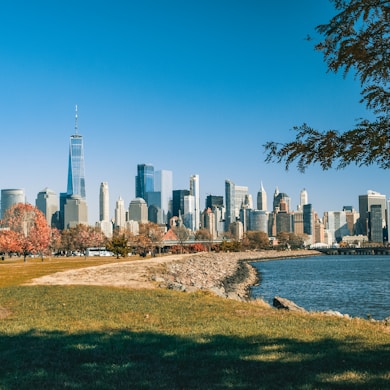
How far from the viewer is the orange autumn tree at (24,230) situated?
79188 millimetres

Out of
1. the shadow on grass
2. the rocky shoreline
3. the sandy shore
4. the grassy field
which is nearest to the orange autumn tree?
the rocky shoreline

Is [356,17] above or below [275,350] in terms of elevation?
above

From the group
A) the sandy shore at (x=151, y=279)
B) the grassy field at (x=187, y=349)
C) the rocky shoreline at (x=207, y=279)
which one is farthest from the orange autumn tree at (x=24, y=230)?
the grassy field at (x=187, y=349)

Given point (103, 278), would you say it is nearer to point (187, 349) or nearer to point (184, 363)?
point (187, 349)

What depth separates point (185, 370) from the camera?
378 inches

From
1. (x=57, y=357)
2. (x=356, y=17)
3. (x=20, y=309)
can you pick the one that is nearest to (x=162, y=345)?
(x=57, y=357)

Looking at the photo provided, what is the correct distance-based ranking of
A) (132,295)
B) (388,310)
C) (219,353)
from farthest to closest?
(388,310) → (132,295) → (219,353)

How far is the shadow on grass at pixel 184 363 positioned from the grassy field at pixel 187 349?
0.7 inches

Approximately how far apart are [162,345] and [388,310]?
24670 millimetres

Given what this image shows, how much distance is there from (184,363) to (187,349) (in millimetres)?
1199

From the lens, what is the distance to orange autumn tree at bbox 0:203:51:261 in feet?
260

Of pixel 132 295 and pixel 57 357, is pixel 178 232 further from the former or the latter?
pixel 57 357

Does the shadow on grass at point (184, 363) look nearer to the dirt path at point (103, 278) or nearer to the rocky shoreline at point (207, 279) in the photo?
the rocky shoreline at point (207, 279)

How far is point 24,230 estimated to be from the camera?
264ft
